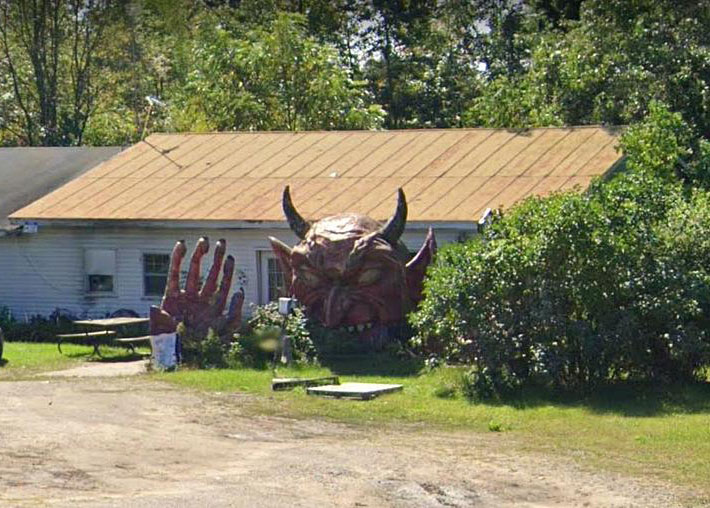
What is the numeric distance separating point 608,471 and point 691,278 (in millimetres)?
5393

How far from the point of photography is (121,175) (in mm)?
31797

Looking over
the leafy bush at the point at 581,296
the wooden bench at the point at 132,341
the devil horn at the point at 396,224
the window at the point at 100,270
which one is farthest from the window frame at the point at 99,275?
the leafy bush at the point at 581,296

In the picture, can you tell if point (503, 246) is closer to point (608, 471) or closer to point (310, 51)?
point (608, 471)

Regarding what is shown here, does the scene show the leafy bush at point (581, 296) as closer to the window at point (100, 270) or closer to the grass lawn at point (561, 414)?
the grass lawn at point (561, 414)

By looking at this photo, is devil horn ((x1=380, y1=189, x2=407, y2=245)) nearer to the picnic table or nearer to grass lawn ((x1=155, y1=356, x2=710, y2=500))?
grass lawn ((x1=155, y1=356, x2=710, y2=500))

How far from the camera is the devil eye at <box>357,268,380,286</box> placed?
958 inches

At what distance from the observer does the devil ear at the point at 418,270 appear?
2488 cm

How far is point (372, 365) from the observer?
949 inches

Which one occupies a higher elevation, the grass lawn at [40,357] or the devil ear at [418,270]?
the devil ear at [418,270]

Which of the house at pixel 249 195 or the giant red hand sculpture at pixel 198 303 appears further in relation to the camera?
the house at pixel 249 195

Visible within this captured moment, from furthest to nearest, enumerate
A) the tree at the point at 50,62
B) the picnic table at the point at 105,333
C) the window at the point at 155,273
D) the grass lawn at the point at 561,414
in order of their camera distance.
→ the tree at the point at 50,62 → the window at the point at 155,273 → the picnic table at the point at 105,333 → the grass lawn at the point at 561,414

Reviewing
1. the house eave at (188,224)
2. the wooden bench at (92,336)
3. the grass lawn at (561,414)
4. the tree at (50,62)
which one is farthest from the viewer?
the tree at (50,62)

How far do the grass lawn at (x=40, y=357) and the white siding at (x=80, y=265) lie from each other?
1.74 meters

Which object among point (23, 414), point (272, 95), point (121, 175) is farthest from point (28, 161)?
point (23, 414)
